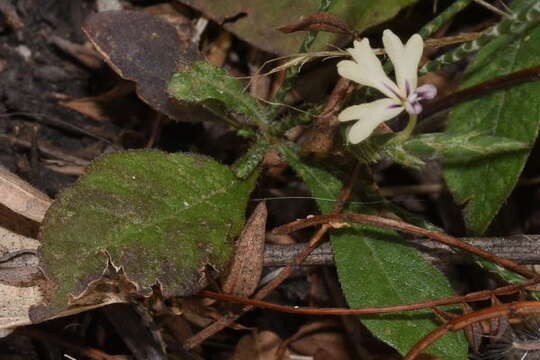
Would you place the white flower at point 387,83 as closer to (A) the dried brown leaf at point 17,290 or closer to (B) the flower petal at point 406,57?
(B) the flower petal at point 406,57

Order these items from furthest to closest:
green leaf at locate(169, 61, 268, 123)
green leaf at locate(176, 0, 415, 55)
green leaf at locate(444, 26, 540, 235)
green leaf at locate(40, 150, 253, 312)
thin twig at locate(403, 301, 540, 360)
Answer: green leaf at locate(176, 0, 415, 55)
green leaf at locate(169, 61, 268, 123)
green leaf at locate(444, 26, 540, 235)
thin twig at locate(403, 301, 540, 360)
green leaf at locate(40, 150, 253, 312)

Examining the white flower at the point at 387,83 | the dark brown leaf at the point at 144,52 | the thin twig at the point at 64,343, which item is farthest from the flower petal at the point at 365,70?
the thin twig at the point at 64,343

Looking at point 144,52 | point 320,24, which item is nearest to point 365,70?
point 320,24

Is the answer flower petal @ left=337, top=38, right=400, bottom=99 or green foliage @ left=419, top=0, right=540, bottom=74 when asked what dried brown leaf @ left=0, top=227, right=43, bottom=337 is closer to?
flower petal @ left=337, top=38, right=400, bottom=99

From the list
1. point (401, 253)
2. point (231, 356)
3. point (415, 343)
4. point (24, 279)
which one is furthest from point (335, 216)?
point (24, 279)

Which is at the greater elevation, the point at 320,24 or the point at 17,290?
the point at 320,24

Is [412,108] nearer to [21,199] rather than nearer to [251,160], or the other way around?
[251,160]

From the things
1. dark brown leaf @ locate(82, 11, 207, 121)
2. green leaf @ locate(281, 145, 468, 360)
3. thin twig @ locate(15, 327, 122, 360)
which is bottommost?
thin twig @ locate(15, 327, 122, 360)

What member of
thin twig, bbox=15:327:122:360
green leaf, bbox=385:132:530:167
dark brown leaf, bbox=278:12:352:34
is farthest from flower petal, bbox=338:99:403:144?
thin twig, bbox=15:327:122:360

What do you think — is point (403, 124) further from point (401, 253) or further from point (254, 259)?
point (254, 259)
